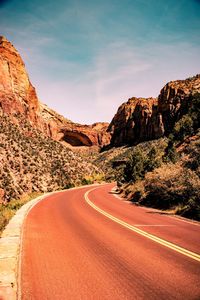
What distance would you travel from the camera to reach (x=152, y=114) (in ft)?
421

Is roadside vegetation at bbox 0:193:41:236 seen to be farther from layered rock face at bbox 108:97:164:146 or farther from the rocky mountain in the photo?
layered rock face at bbox 108:97:164:146

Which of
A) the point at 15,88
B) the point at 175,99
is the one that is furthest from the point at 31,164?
the point at 175,99

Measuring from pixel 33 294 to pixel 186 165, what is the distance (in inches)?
664

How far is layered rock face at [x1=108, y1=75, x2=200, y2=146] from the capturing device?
11194 centimetres

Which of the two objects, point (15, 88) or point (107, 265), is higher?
point (15, 88)

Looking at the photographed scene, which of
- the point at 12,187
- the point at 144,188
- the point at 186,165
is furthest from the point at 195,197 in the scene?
the point at 12,187

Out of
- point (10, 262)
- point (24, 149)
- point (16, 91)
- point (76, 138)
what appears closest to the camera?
point (10, 262)

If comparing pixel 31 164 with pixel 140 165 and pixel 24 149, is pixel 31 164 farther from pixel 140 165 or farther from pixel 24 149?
pixel 140 165

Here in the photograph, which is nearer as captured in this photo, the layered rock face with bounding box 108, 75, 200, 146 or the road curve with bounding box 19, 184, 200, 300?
the road curve with bounding box 19, 184, 200, 300

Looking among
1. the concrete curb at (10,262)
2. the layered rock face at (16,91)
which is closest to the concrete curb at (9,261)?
the concrete curb at (10,262)

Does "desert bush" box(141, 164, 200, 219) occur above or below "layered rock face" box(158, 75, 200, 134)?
A: below

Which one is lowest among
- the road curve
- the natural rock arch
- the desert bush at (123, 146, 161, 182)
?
the road curve

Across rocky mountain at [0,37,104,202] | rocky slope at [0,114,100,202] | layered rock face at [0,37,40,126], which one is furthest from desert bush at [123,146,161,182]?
layered rock face at [0,37,40,126]

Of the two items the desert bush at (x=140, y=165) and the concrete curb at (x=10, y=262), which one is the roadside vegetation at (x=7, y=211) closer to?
the concrete curb at (x=10, y=262)
